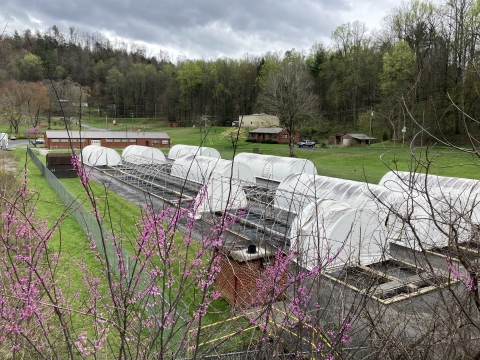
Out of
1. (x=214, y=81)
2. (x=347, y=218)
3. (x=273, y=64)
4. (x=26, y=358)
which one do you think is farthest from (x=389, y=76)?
(x=26, y=358)

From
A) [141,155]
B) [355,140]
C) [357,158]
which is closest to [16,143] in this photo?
[141,155]

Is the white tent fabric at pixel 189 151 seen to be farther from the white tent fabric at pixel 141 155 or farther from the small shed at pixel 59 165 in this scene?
the small shed at pixel 59 165

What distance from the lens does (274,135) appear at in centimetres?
6469

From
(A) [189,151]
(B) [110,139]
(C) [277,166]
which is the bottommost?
(C) [277,166]

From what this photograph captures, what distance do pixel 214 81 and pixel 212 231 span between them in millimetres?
88494

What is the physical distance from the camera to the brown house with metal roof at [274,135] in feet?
212

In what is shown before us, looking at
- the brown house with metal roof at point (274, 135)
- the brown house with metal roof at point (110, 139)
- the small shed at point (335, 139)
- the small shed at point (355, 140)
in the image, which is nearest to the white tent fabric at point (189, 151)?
the brown house with metal roof at point (110, 139)

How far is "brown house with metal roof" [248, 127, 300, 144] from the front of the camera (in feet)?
212

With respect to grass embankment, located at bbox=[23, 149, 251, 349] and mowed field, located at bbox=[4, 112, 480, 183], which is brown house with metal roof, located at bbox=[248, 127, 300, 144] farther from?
grass embankment, located at bbox=[23, 149, 251, 349]

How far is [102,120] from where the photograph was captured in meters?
93.8

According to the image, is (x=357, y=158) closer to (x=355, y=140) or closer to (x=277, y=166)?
(x=277, y=166)

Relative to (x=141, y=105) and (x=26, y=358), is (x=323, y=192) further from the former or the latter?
(x=141, y=105)

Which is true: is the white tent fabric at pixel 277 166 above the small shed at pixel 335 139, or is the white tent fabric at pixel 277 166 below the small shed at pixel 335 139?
below

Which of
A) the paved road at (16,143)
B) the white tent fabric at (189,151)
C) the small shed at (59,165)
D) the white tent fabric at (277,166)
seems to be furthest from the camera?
the paved road at (16,143)
